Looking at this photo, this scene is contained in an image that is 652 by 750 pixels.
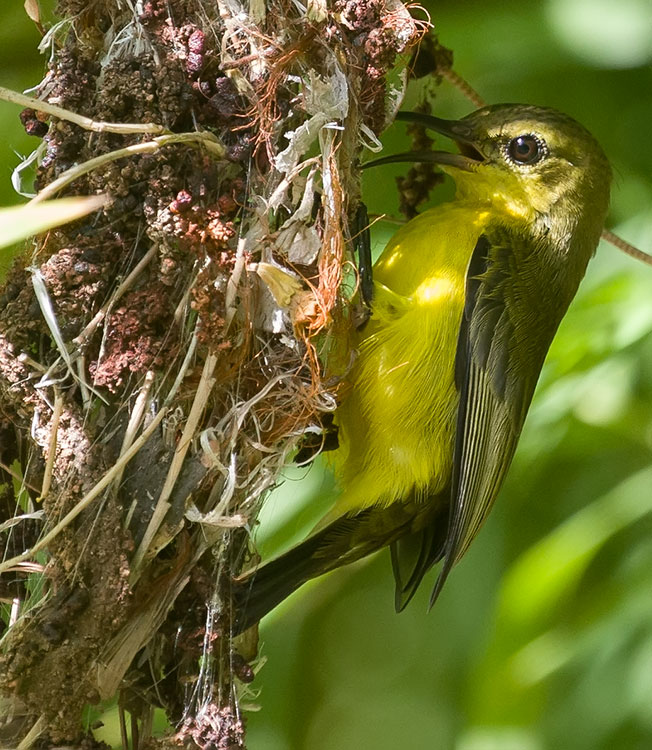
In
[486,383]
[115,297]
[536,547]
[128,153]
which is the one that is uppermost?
[128,153]

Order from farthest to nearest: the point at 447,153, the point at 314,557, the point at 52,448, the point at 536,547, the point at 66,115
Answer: the point at 536,547
the point at 447,153
the point at 314,557
the point at 52,448
the point at 66,115

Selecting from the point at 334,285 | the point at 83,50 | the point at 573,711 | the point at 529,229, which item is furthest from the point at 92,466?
the point at 573,711

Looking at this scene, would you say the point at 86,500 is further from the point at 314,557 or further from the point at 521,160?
the point at 521,160

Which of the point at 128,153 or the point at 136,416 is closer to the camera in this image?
the point at 128,153

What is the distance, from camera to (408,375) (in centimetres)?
220

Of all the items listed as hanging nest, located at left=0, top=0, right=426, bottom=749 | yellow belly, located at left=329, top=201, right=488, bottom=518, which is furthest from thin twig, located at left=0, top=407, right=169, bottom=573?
yellow belly, located at left=329, top=201, right=488, bottom=518

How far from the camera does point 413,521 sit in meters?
2.39

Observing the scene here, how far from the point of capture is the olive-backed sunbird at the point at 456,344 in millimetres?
2205

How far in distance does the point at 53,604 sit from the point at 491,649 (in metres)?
1.30

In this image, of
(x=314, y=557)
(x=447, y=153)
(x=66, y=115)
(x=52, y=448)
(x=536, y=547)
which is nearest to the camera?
(x=66, y=115)

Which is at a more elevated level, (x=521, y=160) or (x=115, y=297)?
(x=115, y=297)

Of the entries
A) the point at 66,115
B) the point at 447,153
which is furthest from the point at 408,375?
the point at 66,115

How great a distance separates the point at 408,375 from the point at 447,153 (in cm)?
60

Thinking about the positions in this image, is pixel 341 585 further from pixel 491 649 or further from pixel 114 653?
pixel 114 653
